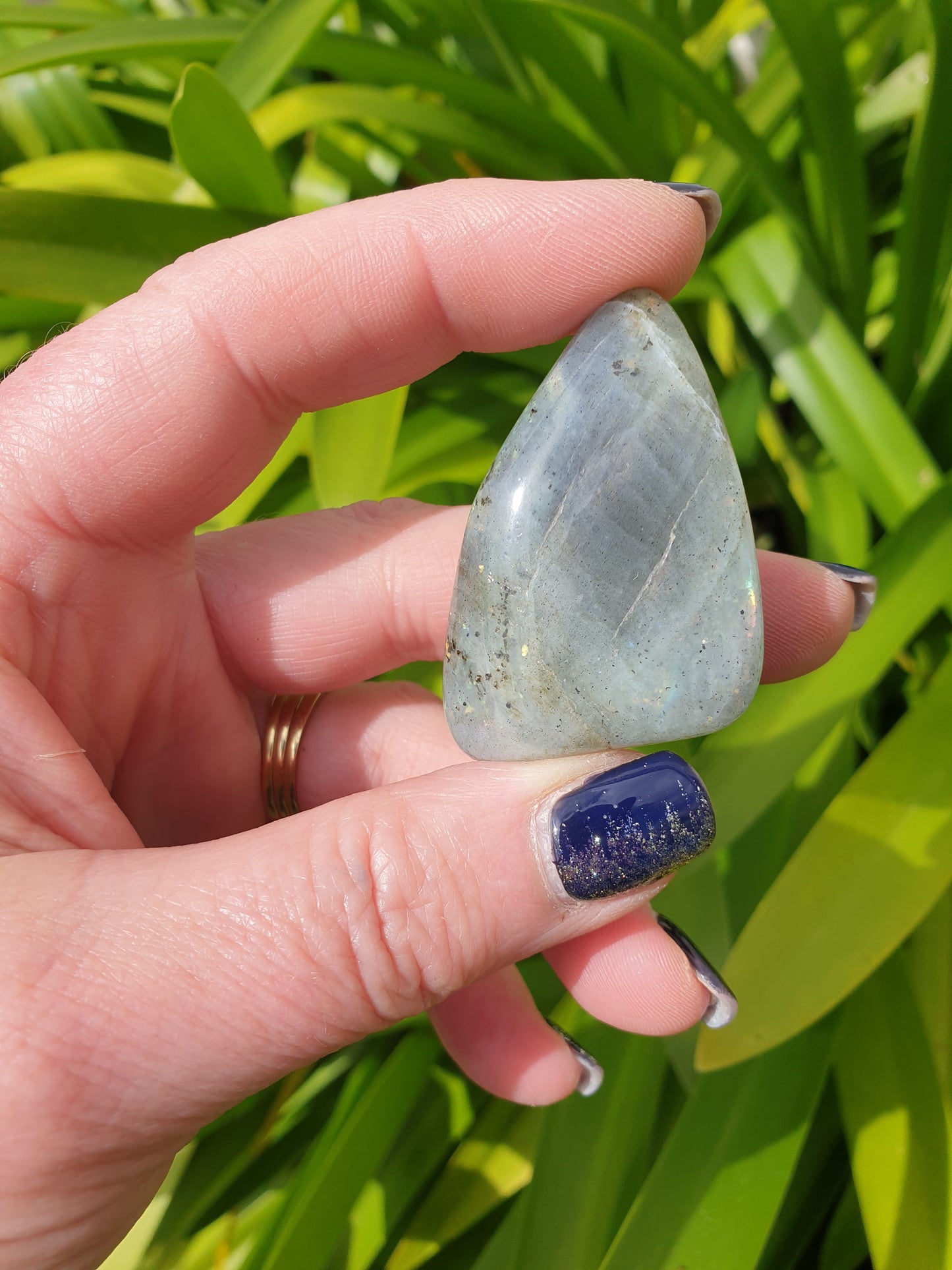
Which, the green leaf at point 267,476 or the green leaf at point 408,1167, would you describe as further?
the green leaf at point 267,476

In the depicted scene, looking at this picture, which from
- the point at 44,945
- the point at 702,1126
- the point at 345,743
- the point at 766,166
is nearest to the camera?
the point at 44,945

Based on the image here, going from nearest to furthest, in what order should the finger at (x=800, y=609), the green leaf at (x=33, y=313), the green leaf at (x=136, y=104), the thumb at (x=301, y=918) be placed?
the thumb at (x=301, y=918) < the finger at (x=800, y=609) < the green leaf at (x=33, y=313) < the green leaf at (x=136, y=104)

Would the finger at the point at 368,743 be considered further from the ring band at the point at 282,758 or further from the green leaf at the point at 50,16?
the green leaf at the point at 50,16

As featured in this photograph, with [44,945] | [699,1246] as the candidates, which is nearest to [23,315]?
[44,945]

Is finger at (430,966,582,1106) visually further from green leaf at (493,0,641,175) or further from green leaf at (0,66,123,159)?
green leaf at (0,66,123,159)

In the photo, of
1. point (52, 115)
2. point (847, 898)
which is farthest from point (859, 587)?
point (52, 115)

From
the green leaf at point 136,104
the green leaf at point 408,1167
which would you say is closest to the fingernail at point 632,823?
the green leaf at point 408,1167

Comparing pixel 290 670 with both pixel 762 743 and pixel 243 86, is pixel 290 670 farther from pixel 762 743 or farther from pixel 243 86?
pixel 243 86
